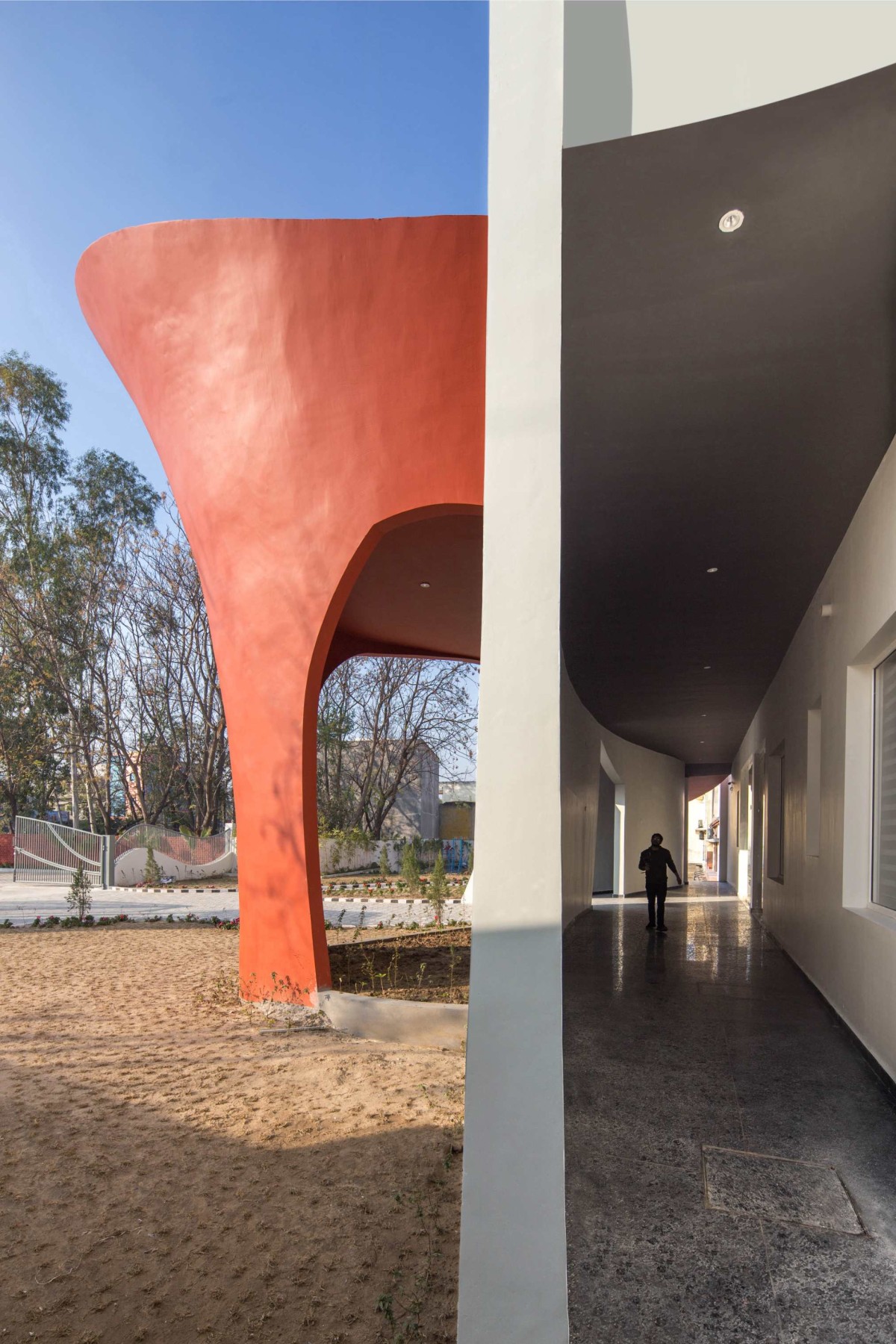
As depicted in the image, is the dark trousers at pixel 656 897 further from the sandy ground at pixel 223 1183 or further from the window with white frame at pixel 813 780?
the sandy ground at pixel 223 1183

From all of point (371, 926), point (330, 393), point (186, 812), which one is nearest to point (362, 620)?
point (371, 926)

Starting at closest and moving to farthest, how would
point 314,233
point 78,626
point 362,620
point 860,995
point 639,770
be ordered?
point 860,995 → point 314,233 → point 362,620 → point 639,770 → point 78,626

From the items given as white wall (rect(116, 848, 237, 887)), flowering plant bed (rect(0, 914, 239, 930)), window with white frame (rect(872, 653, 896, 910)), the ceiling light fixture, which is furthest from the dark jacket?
white wall (rect(116, 848, 237, 887))

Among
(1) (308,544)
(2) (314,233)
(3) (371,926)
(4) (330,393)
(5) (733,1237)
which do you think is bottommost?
(3) (371,926)

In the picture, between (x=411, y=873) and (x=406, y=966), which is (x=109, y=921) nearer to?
(x=411, y=873)

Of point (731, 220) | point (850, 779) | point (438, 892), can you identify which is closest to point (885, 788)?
point (850, 779)

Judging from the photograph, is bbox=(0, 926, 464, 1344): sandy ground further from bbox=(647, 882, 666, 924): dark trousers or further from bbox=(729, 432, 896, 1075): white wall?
bbox=(647, 882, 666, 924): dark trousers

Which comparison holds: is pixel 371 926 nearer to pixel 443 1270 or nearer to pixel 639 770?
pixel 639 770

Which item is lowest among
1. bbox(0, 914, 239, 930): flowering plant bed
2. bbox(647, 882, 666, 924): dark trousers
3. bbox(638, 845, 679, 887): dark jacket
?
bbox(0, 914, 239, 930): flowering plant bed

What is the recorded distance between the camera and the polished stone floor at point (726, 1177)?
2.50 metres

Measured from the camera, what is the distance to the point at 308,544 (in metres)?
6.89

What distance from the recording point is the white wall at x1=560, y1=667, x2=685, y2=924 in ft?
38.7

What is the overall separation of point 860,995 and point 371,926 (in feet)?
29.3

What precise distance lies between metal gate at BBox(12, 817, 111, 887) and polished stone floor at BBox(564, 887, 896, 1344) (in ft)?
56.2
